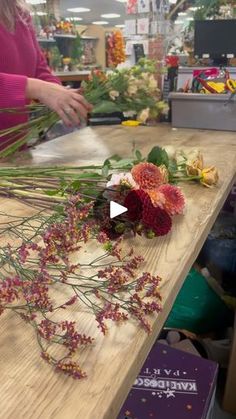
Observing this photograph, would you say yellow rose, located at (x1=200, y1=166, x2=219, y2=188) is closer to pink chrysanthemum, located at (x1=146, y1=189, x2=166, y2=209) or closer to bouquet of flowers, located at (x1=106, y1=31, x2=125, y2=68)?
pink chrysanthemum, located at (x1=146, y1=189, x2=166, y2=209)

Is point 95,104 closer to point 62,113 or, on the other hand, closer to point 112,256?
point 62,113

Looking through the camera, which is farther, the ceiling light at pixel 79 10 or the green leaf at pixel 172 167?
the ceiling light at pixel 79 10

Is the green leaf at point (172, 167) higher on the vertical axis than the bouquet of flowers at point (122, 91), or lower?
lower

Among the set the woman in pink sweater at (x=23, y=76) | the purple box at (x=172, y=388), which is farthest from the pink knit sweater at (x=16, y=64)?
the purple box at (x=172, y=388)

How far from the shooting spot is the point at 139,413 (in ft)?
3.01

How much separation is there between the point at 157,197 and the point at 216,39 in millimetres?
1244

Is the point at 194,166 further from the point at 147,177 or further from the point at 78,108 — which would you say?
the point at 78,108

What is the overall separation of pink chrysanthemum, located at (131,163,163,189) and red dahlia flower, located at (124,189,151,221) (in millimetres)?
48

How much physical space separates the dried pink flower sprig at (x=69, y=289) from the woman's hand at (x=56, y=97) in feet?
1.81

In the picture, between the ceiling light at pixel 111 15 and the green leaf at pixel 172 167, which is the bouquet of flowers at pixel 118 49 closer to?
the green leaf at pixel 172 167

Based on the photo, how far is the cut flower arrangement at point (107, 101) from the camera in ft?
3.88

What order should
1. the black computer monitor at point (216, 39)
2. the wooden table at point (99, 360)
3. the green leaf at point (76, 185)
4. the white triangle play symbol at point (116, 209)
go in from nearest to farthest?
the wooden table at point (99, 360) < the white triangle play symbol at point (116, 209) < the green leaf at point (76, 185) < the black computer monitor at point (216, 39)

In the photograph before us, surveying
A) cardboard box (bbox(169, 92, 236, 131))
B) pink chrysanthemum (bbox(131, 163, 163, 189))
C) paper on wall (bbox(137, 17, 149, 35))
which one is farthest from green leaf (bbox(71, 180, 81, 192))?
paper on wall (bbox(137, 17, 149, 35))

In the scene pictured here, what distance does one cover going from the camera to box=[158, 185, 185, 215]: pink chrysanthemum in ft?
2.18
